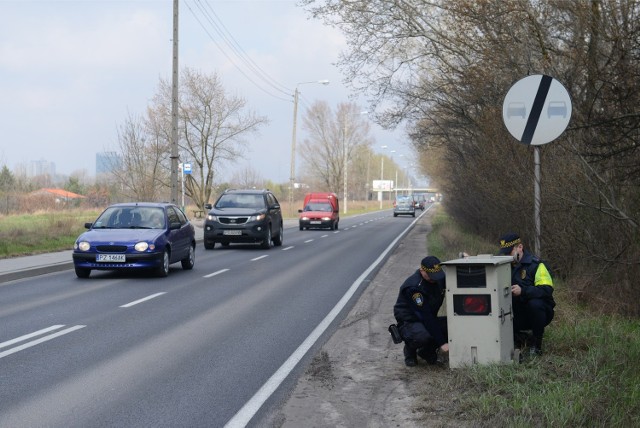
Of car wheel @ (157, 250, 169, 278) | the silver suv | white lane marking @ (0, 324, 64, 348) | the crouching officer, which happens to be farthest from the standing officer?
the silver suv

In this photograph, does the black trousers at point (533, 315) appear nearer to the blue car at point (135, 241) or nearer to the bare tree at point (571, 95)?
the bare tree at point (571, 95)

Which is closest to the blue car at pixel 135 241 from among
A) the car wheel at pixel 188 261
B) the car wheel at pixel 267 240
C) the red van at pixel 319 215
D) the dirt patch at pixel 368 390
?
the car wheel at pixel 188 261

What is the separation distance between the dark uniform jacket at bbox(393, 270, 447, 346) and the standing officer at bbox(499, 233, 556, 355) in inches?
28.0

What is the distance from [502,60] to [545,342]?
895cm

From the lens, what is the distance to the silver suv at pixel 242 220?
86.3 ft

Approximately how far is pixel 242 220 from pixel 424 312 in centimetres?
1917

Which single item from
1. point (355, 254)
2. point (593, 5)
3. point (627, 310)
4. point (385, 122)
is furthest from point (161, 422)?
point (385, 122)

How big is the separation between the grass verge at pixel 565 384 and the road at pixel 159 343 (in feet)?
5.28

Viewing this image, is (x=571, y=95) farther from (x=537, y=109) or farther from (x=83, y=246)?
(x=83, y=246)

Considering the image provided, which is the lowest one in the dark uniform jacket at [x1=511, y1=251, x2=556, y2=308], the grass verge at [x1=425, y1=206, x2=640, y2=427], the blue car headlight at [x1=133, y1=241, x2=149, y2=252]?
the grass verge at [x1=425, y1=206, x2=640, y2=427]

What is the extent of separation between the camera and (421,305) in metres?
7.50

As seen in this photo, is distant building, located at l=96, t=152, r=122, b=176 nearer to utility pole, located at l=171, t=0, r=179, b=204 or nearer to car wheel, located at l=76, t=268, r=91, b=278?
utility pole, located at l=171, t=0, r=179, b=204

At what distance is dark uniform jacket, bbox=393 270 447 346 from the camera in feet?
24.6

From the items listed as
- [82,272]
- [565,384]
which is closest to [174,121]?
[82,272]
